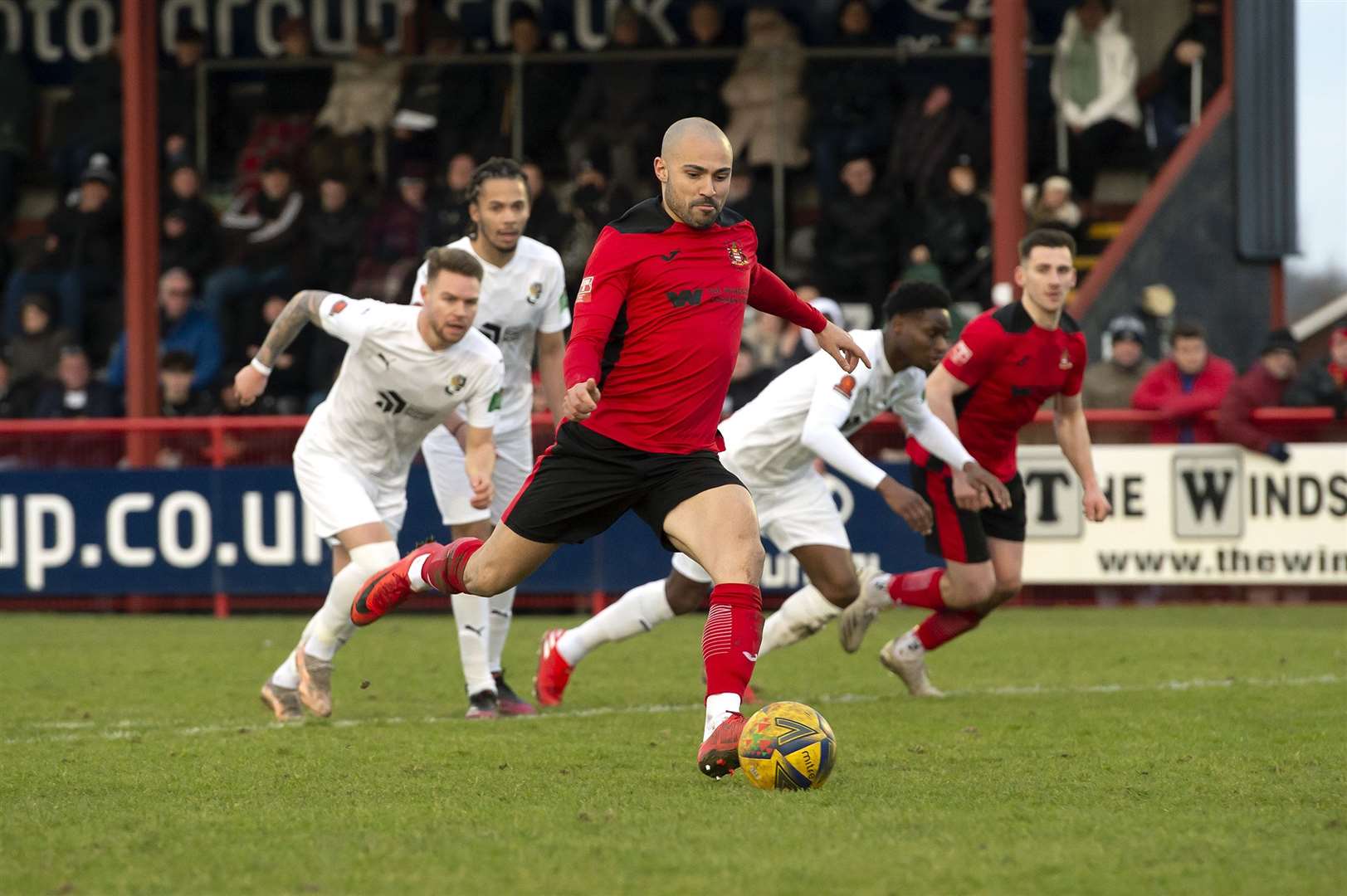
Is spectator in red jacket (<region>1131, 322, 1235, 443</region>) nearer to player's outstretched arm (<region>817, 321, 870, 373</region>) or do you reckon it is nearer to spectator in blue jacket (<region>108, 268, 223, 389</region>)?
player's outstretched arm (<region>817, 321, 870, 373</region>)

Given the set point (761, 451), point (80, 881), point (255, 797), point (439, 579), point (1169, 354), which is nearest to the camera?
point (80, 881)

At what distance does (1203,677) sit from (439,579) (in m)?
4.31

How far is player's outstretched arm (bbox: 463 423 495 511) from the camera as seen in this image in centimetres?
784

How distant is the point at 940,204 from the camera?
1611 cm

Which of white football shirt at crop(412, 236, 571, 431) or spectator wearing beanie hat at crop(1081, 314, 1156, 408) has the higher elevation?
white football shirt at crop(412, 236, 571, 431)

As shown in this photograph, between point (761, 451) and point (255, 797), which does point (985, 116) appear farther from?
point (255, 797)

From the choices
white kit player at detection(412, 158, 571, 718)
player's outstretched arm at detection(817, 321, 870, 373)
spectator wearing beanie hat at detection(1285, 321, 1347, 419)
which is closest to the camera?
player's outstretched arm at detection(817, 321, 870, 373)

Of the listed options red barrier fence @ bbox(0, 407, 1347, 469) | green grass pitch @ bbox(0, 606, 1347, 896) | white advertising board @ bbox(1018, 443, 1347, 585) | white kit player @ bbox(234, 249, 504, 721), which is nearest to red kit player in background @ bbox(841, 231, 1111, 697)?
green grass pitch @ bbox(0, 606, 1347, 896)

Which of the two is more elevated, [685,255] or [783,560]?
[685,255]

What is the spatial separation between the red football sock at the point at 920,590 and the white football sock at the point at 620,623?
110 centimetres

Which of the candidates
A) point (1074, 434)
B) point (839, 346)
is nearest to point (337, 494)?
point (839, 346)

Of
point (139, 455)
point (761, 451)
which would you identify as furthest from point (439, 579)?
point (139, 455)

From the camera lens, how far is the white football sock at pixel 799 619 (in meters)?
9.15

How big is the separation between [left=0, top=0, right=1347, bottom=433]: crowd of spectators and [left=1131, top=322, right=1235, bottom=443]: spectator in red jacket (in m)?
2.13
